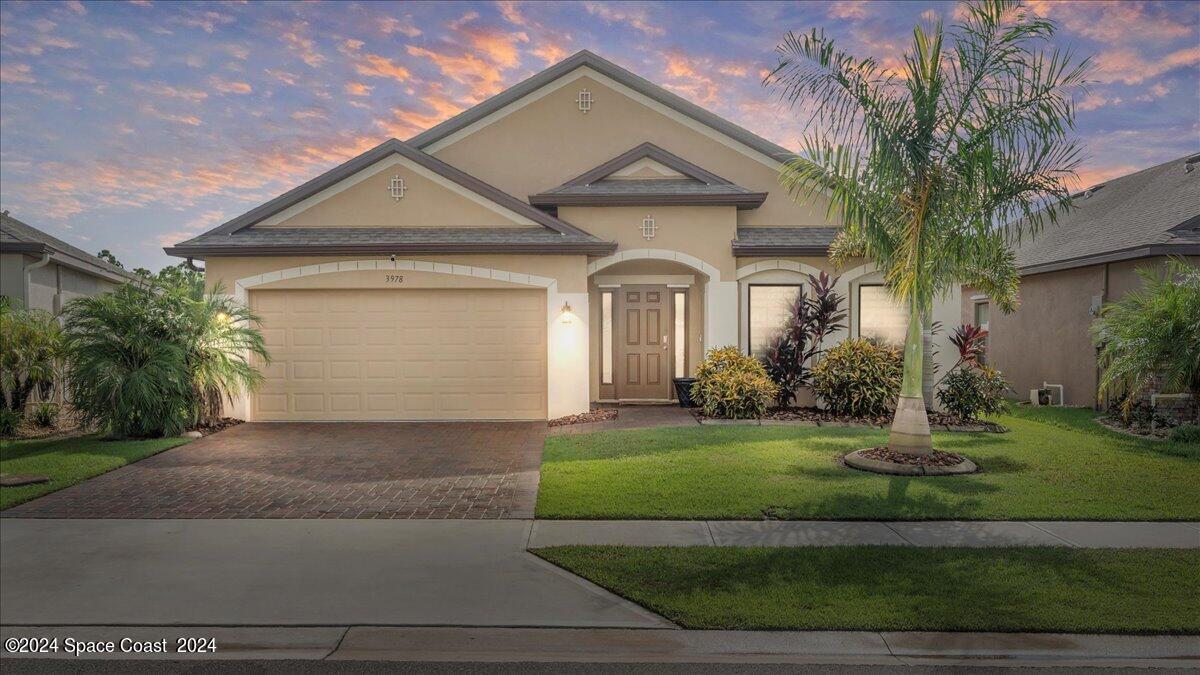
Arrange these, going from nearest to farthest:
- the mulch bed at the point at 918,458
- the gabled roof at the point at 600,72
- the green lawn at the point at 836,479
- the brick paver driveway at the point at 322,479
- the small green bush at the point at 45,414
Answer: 1. the green lawn at the point at 836,479
2. the brick paver driveway at the point at 322,479
3. the mulch bed at the point at 918,458
4. the small green bush at the point at 45,414
5. the gabled roof at the point at 600,72

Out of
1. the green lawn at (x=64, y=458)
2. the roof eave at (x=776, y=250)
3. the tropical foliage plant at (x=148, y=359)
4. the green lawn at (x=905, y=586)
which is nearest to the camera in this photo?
the green lawn at (x=905, y=586)

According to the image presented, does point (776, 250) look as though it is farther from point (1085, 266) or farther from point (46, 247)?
point (46, 247)

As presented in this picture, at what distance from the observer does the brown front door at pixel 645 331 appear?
1520 cm

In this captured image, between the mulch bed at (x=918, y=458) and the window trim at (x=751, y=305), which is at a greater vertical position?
the window trim at (x=751, y=305)

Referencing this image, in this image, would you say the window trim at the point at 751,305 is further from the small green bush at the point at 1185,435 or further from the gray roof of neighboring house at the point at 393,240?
the small green bush at the point at 1185,435

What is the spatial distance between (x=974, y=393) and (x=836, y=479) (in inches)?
214

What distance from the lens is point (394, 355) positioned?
44.5 feet

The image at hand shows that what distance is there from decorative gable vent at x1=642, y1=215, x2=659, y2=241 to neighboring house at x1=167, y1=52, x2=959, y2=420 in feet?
0.08

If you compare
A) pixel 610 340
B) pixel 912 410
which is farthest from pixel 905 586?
pixel 610 340

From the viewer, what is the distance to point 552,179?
52.7 feet

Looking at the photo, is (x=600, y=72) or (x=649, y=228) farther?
(x=600, y=72)

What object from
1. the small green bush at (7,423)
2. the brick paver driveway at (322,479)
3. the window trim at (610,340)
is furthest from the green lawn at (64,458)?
the window trim at (610,340)

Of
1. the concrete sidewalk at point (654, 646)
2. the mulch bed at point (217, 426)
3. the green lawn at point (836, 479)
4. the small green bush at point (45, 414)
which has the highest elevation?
the small green bush at point (45, 414)

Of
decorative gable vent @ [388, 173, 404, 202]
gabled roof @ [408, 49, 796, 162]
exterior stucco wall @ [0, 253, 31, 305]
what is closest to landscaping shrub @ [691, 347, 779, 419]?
gabled roof @ [408, 49, 796, 162]
